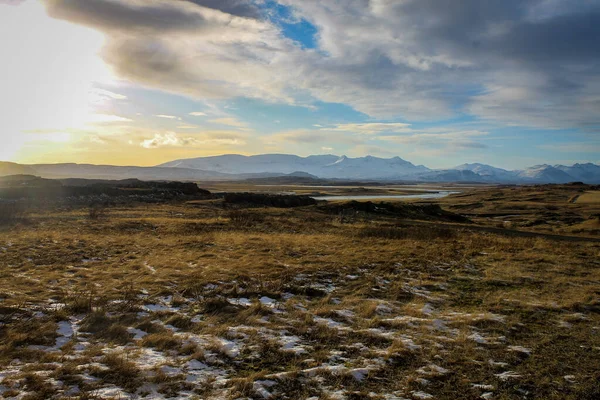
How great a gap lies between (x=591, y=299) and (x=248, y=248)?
48.1 ft

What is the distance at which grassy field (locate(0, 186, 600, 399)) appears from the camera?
5742 millimetres

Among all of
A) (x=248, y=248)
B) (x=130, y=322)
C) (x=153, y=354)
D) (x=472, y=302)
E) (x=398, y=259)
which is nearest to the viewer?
(x=153, y=354)

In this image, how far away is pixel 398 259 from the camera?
16.3 m

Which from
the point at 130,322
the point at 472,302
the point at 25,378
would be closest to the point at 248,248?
the point at 130,322

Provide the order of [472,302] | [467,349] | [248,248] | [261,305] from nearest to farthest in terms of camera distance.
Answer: [467,349], [261,305], [472,302], [248,248]

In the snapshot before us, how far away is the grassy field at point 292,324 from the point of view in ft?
18.8

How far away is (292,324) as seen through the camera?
8367 mm

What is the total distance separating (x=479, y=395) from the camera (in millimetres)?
5555

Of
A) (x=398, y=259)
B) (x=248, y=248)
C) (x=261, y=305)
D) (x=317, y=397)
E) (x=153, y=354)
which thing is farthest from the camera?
(x=248, y=248)

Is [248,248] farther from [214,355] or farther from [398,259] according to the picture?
[214,355]

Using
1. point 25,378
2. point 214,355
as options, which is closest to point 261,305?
point 214,355

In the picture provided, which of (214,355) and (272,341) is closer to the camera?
(214,355)

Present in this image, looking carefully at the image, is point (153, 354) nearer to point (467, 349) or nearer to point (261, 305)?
point (261, 305)

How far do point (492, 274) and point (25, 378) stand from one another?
15.2m
